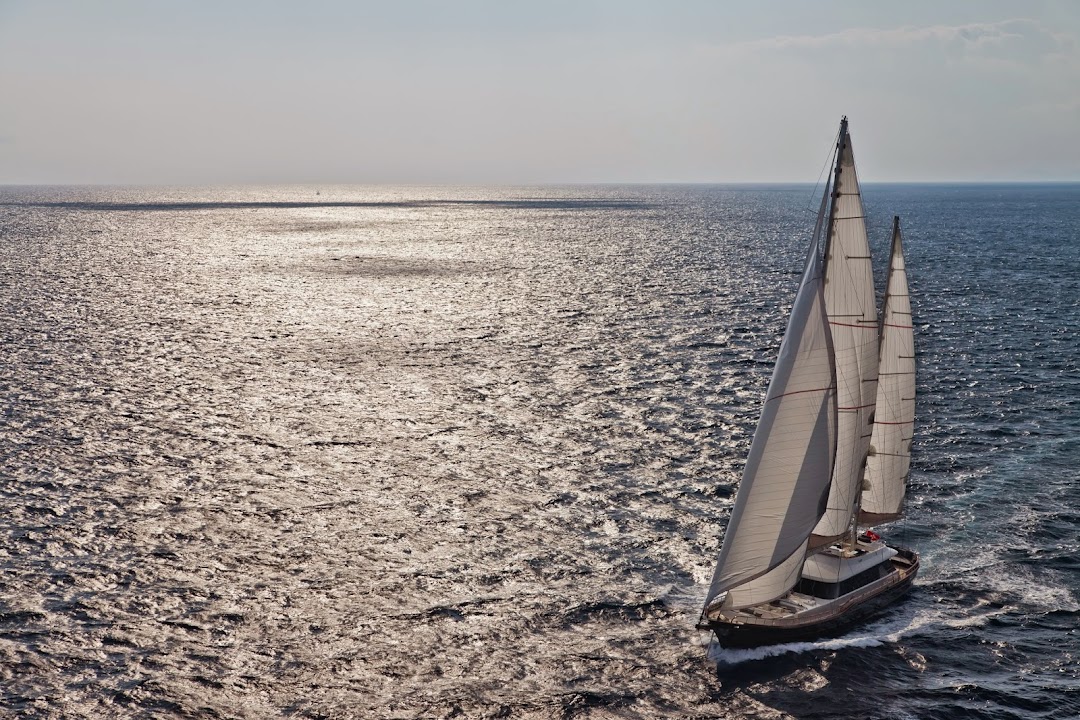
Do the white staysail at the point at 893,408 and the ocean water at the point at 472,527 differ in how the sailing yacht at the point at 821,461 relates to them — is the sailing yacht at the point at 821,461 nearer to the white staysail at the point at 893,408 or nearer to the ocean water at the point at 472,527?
the white staysail at the point at 893,408

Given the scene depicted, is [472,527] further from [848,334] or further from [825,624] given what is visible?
[848,334]

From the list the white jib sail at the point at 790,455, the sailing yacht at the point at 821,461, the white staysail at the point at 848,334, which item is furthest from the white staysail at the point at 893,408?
the white jib sail at the point at 790,455

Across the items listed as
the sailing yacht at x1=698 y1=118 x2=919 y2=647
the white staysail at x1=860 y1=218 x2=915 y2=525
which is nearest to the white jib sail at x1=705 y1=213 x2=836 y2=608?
the sailing yacht at x1=698 y1=118 x2=919 y2=647

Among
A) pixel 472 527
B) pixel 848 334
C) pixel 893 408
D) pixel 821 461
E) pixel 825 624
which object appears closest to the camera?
pixel 821 461

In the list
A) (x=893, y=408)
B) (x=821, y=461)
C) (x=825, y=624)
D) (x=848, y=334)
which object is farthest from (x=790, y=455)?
(x=893, y=408)

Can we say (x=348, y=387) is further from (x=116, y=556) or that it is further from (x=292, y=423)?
(x=116, y=556)

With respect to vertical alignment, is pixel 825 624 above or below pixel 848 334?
below
